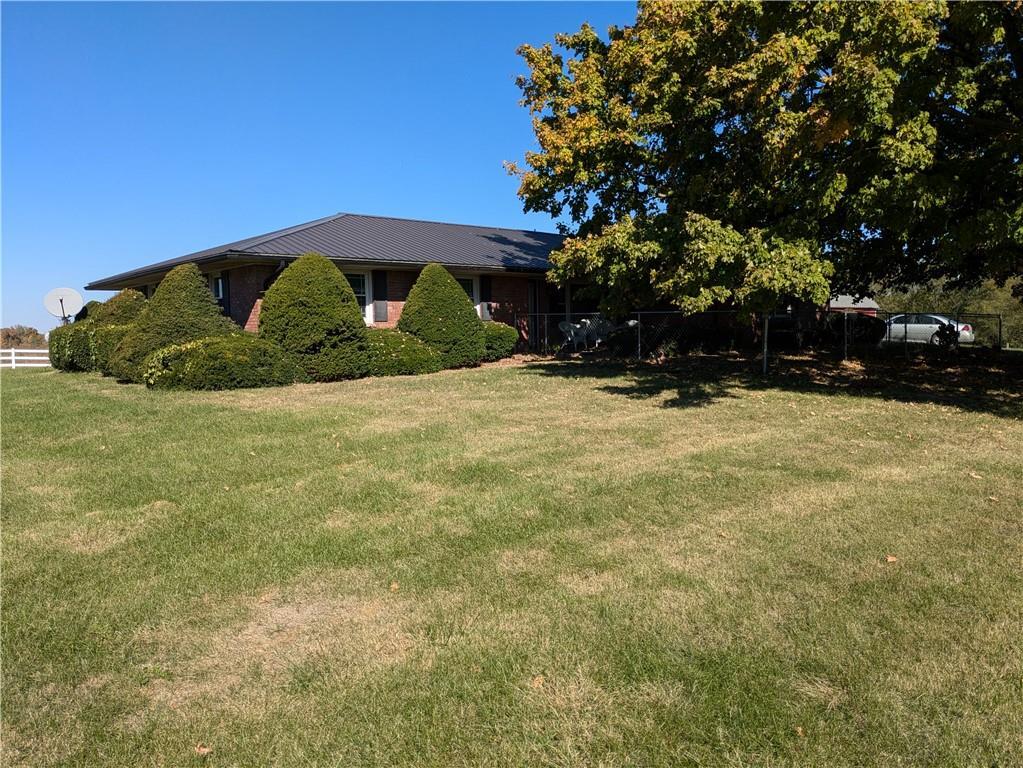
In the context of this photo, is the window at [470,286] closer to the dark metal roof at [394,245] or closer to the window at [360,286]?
the dark metal roof at [394,245]

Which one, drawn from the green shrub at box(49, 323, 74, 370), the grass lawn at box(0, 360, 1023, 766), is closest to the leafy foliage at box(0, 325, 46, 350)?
the green shrub at box(49, 323, 74, 370)

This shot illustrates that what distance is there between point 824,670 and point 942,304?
5363cm

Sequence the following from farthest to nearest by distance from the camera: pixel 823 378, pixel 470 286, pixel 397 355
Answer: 1. pixel 470 286
2. pixel 397 355
3. pixel 823 378

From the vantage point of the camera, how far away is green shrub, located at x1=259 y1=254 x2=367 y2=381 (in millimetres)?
14016

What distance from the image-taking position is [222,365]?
41.9 feet

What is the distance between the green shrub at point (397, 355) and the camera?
1502 centimetres

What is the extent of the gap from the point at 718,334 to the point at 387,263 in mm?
10666

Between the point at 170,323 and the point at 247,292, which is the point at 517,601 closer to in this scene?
the point at 170,323

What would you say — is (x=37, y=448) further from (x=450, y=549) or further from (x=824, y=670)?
(x=824, y=670)

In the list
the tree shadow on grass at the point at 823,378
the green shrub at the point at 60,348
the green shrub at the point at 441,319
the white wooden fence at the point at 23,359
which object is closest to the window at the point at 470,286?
the green shrub at the point at 441,319

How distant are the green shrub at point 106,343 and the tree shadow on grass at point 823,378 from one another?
35.6 ft

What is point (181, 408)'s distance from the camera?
1030cm

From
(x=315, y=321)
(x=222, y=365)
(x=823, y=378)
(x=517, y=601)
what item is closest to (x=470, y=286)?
(x=315, y=321)

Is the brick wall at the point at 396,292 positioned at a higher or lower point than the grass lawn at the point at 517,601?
higher
